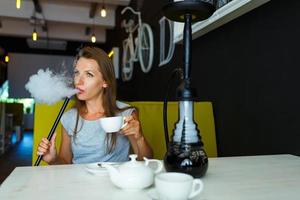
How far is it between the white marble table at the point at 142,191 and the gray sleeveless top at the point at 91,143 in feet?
1.36

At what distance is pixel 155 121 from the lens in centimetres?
182

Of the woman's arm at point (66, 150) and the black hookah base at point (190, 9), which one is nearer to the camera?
the black hookah base at point (190, 9)

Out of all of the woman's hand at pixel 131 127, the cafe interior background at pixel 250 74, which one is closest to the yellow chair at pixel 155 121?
the cafe interior background at pixel 250 74

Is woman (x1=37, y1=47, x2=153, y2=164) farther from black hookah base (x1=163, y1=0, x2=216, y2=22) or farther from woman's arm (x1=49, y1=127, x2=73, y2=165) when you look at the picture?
black hookah base (x1=163, y1=0, x2=216, y2=22)

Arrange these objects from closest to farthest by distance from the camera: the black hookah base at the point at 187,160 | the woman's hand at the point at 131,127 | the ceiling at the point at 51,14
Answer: the black hookah base at the point at 187,160 → the woman's hand at the point at 131,127 → the ceiling at the point at 51,14

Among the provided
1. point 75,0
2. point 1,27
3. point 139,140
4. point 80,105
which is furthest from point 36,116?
point 1,27

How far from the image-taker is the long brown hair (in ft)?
4.54

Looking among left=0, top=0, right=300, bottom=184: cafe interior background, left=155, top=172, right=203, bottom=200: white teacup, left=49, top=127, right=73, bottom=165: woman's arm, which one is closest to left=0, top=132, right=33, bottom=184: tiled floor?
left=0, top=0, right=300, bottom=184: cafe interior background

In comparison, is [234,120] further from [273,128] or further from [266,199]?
[266,199]

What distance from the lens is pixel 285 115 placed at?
1.39 metres

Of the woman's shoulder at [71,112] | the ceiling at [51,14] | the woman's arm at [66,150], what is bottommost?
the woman's arm at [66,150]

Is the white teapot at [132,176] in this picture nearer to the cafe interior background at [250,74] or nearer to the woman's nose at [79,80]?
the woman's nose at [79,80]

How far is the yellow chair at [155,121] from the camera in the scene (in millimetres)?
1665

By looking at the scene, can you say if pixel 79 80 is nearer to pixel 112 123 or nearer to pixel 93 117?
pixel 93 117
